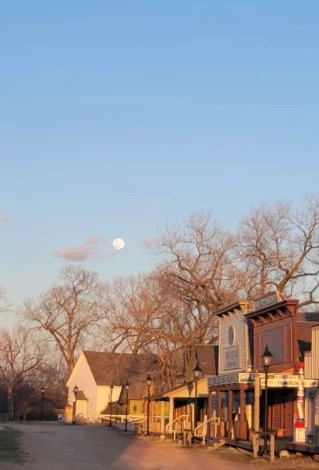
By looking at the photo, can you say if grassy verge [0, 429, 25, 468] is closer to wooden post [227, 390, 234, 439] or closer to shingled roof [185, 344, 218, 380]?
wooden post [227, 390, 234, 439]

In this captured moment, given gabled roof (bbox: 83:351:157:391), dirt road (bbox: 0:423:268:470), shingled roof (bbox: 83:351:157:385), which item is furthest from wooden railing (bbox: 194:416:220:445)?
shingled roof (bbox: 83:351:157:385)

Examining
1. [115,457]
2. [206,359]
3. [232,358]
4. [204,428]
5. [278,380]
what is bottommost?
[115,457]

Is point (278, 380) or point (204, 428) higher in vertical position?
point (278, 380)

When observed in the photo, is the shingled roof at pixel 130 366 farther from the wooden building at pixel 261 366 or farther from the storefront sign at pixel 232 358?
the wooden building at pixel 261 366

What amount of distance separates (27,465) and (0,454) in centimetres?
475

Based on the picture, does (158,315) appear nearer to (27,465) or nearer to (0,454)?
(0,454)

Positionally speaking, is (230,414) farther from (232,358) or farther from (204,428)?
(232,358)

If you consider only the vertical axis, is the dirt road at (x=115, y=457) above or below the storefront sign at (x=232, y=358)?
below

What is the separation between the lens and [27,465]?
24.6 m

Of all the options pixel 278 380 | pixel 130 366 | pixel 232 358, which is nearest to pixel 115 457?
pixel 278 380

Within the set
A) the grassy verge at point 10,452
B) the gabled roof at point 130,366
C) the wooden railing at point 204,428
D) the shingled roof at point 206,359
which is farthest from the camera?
the gabled roof at point 130,366

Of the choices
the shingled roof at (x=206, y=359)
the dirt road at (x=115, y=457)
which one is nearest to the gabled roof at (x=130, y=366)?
the shingled roof at (x=206, y=359)

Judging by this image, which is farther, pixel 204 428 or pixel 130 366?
pixel 130 366

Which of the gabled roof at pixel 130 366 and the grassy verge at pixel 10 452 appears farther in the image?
the gabled roof at pixel 130 366
